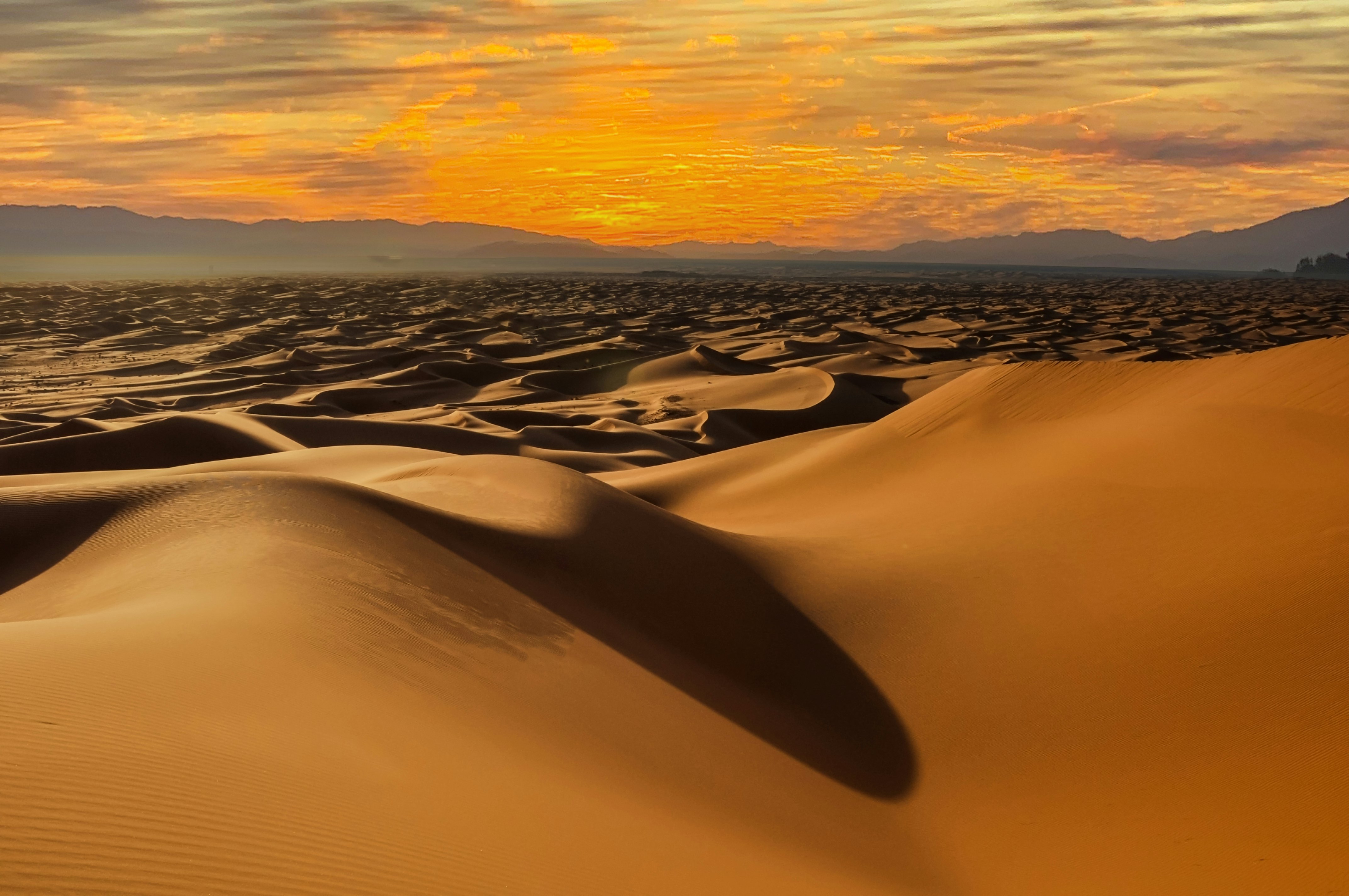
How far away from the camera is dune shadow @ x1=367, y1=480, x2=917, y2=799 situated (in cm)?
336

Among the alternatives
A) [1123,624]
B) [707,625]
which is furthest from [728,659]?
[1123,624]

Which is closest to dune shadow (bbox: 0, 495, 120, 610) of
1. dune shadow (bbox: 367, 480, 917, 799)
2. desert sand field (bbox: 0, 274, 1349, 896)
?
desert sand field (bbox: 0, 274, 1349, 896)

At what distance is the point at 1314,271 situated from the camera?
89.5m

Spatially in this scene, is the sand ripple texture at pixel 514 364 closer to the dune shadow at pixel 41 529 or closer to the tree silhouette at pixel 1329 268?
the dune shadow at pixel 41 529

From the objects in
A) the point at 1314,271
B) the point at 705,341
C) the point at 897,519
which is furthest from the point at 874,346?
the point at 1314,271

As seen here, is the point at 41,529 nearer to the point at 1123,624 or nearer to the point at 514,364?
the point at 1123,624

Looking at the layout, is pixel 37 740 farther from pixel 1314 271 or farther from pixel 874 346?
pixel 1314 271

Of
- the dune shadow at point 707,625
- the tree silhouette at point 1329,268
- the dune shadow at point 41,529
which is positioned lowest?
the dune shadow at point 707,625

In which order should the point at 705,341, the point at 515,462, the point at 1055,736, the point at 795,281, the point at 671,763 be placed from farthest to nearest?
the point at 795,281 → the point at 705,341 → the point at 515,462 → the point at 1055,736 → the point at 671,763

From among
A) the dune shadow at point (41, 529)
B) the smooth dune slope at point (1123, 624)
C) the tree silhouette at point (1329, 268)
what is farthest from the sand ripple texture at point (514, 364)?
the tree silhouette at point (1329, 268)

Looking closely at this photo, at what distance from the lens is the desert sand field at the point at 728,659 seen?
191 centimetres

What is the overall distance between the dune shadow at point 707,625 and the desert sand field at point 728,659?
2cm

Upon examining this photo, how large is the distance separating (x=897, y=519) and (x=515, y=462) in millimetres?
2096

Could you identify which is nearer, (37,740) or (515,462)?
(37,740)
